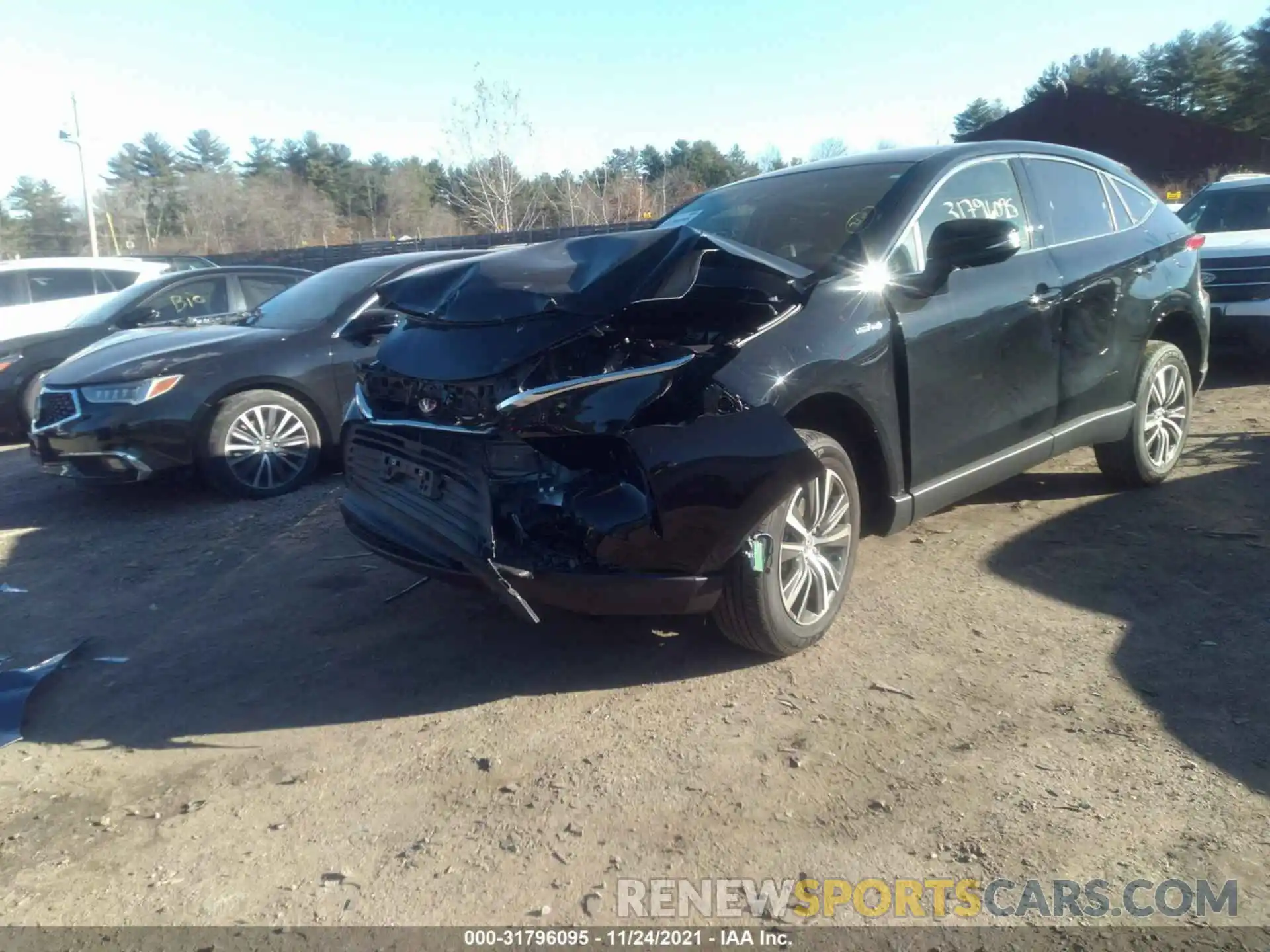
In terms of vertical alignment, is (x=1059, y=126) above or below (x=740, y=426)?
above

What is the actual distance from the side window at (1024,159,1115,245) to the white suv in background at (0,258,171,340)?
9.74 m

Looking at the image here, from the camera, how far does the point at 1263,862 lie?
8.68ft

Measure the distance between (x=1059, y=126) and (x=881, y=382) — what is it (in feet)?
137

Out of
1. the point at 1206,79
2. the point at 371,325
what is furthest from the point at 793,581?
the point at 1206,79

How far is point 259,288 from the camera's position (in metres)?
9.45

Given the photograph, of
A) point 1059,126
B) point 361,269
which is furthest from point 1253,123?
point 361,269

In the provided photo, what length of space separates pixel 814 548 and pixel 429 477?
57.0 inches

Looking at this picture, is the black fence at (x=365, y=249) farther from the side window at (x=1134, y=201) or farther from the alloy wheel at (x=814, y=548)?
the alloy wheel at (x=814, y=548)

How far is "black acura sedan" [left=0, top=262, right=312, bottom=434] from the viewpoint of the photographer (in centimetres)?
908

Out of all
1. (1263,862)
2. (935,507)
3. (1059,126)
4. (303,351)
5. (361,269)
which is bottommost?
(1263,862)

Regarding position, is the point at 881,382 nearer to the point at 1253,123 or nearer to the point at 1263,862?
the point at 1263,862

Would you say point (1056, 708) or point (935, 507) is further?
point (935, 507)

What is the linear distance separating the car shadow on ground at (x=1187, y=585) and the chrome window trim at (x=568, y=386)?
1.98 metres

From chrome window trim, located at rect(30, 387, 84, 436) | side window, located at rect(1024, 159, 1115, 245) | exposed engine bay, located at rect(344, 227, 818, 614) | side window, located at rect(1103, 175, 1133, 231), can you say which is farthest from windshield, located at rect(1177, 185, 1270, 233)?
chrome window trim, located at rect(30, 387, 84, 436)
